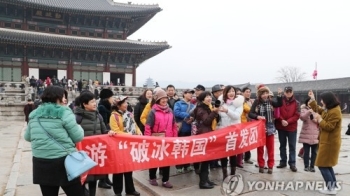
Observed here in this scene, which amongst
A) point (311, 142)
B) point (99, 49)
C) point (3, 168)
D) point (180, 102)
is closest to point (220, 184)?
point (180, 102)

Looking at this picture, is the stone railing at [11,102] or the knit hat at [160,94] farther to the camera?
the stone railing at [11,102]

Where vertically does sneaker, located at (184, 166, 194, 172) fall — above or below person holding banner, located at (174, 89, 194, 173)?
below

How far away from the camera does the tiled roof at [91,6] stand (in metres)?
26.2

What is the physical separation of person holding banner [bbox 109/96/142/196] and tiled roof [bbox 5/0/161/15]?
2415 centimetres

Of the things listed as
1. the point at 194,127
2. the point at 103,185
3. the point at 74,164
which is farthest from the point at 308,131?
the point at 74,164

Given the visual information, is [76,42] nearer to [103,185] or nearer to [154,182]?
[103,185]

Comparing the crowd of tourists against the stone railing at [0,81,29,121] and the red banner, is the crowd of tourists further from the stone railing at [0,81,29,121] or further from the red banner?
the stone railing at [0,81,29,121]

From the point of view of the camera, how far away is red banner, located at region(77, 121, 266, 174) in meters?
4.78

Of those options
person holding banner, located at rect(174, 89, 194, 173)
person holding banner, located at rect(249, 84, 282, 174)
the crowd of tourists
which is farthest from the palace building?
person holding banner, located at rect(249, 84, 282, 174)

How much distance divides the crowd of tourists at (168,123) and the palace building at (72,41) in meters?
21.7

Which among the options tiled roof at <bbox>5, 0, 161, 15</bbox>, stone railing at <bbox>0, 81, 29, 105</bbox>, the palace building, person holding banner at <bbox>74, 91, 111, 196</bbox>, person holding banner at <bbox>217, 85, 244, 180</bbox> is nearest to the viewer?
person holding banner at <bbox>74, 91, 111, 196</bbox>

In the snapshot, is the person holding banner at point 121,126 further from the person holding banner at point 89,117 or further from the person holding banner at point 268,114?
the person holding banner at point 268,114

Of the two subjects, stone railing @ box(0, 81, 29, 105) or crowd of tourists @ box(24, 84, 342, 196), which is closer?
crowd of tourists @ box(24, 84, 342, 196)

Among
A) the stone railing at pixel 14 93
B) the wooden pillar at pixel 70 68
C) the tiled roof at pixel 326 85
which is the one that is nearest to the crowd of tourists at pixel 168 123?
the stone railing at pixel 14 93
